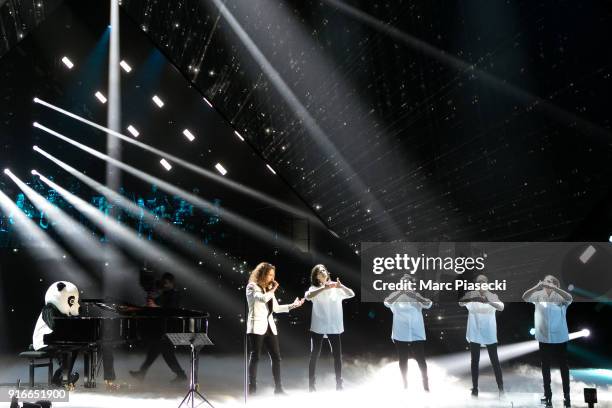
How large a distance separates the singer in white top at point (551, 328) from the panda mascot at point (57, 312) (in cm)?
429

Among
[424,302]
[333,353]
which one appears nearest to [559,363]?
[424,302]

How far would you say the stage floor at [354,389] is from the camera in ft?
19.5

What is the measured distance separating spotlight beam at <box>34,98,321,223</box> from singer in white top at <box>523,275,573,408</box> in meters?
3.28

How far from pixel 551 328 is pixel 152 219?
5.00 metres

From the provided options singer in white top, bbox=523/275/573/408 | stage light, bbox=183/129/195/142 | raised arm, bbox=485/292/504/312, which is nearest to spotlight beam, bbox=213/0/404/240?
raised arm, bbox=485/292/504/312

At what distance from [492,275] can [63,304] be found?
162 inches

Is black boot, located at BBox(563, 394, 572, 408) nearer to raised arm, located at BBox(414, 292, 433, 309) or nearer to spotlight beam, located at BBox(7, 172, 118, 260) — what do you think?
raised arm, located at BBox(414, 292, 433, 309)

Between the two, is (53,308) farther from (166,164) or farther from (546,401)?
(546,401)

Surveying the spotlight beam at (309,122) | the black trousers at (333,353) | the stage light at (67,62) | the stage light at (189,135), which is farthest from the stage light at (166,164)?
the black trousers at (333,353)

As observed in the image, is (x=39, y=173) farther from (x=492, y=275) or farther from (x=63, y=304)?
(x=492, y=275)

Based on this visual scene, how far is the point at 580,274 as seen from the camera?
663cm

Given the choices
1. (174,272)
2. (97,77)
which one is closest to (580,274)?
(174,272)

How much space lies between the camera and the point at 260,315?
239 inches

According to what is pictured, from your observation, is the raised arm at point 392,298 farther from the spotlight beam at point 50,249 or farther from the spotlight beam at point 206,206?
the spotlight beam at point 50,249
